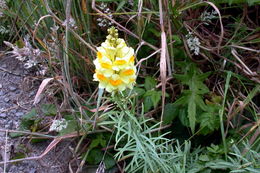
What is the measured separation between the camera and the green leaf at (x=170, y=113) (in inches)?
69.3

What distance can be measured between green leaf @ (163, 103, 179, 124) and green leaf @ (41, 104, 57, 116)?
1.93 ft

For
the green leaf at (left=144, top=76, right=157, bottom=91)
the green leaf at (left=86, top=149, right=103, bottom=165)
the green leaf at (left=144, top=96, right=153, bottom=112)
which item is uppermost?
the green leaf at (left=144, top=76, right=157, bottom=91)

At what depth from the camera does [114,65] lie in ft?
3.93

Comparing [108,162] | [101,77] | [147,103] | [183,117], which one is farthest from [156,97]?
[101,77]

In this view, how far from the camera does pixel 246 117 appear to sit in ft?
6.05

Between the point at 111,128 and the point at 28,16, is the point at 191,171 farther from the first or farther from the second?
the point at 28,16

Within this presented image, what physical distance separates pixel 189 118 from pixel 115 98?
49 centimetres

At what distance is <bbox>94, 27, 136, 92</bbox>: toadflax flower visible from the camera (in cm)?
→ 118

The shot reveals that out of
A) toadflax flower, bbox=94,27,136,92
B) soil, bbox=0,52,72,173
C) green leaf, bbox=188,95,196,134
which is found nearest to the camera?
toadflax flower, bbox=94,27,136,92

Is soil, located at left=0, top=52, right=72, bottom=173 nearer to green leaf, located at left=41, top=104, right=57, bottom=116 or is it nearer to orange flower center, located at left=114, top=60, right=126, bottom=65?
green leaf, located at left=41, top=104, right=57, bottom=116

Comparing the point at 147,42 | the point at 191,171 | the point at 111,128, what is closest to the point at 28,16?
the point at 147,42

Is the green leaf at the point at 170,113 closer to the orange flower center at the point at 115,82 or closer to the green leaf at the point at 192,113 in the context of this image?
the green leaf at the point at 192,113

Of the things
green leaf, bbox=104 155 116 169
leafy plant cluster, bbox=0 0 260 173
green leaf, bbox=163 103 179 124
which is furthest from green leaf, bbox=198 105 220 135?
green leaf, bbox=104 155 116 169

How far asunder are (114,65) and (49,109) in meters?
0.83
